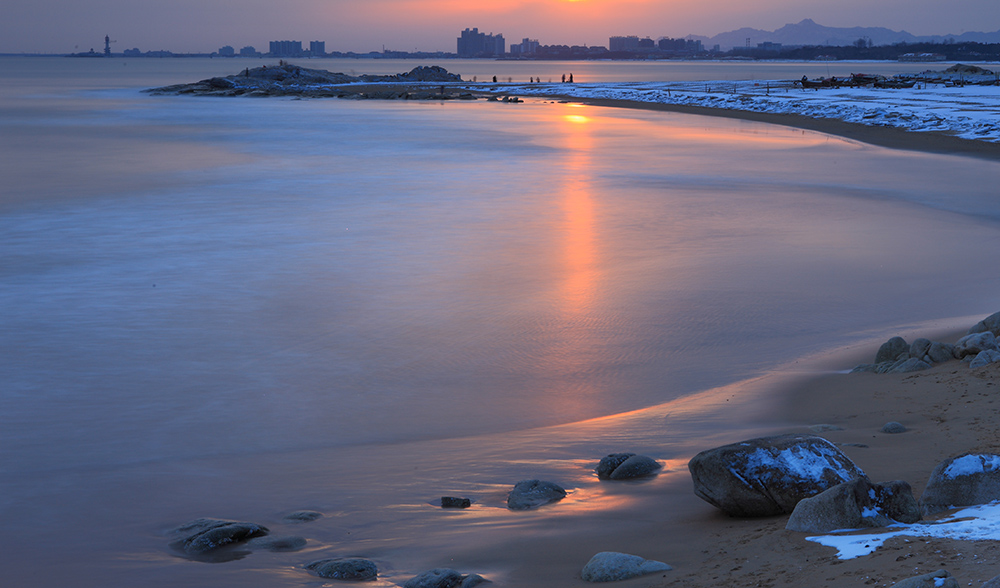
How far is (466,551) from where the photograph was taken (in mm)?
3822

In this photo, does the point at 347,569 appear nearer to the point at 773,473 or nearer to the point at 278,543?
the point at 278,543

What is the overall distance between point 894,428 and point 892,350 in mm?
1657

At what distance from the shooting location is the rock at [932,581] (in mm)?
2457

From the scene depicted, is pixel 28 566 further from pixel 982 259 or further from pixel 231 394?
pixel 982 259

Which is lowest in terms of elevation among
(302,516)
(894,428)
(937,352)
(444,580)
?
(302,516)

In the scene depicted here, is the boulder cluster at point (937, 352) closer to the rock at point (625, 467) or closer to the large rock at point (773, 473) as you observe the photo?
the rock at point (625, 467)

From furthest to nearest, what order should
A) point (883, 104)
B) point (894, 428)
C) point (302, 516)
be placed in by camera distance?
1. point (883, 104)
2. point (894, 428)
3. point (302, 516)

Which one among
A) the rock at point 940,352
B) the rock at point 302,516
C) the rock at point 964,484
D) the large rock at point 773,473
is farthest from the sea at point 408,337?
the rock at point 964,484

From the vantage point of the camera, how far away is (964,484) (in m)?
3.35

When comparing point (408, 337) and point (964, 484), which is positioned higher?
point (964, 484)

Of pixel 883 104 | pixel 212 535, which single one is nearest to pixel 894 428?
pixel 212 535

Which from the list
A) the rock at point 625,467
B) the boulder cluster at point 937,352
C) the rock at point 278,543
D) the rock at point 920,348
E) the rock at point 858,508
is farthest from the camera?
the rock at point 920,348

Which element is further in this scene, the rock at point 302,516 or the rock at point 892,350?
the rock at point 892,350

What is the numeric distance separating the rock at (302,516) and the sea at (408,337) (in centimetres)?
3
